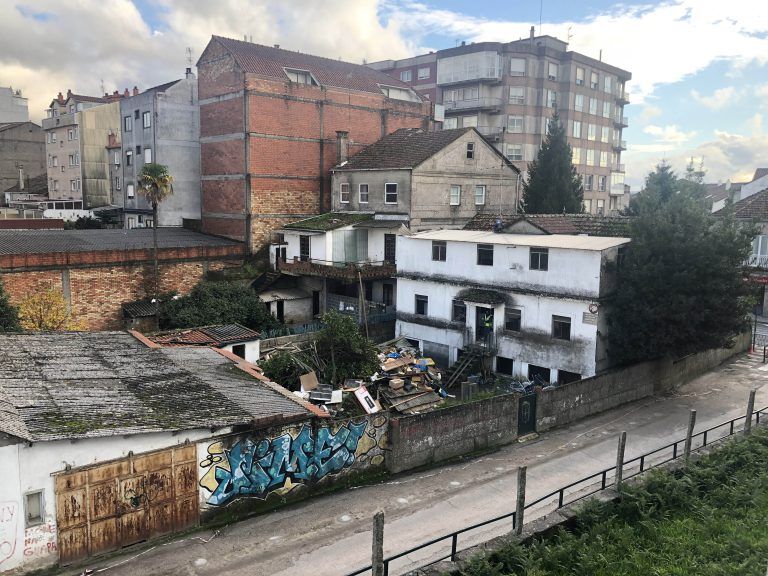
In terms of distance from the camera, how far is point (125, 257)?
35312mm

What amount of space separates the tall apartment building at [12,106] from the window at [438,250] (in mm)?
78842

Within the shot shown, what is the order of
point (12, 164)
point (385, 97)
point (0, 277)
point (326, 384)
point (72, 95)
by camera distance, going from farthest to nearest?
point (12, 164) → point (72, 95) → point (385, 97) → point (0, 277) → point (326, 384)

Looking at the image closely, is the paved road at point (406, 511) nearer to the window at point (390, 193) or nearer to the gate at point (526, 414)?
the gate at point (526, 414)

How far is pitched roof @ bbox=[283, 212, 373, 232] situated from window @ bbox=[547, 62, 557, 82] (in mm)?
34697

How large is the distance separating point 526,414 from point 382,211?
66.1ft

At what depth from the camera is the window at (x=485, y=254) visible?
3025 centimetres

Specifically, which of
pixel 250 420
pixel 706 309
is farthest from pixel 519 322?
pixel 250 420

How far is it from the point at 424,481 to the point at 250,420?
6.60 m

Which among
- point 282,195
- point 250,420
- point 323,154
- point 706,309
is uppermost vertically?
point 323,154

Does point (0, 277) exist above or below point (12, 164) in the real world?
below

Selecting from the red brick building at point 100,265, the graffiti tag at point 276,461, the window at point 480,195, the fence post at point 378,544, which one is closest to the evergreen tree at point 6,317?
the red brick building at point 100,265

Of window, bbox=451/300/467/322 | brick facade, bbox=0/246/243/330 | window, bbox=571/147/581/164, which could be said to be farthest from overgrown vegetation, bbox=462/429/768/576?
window, bbox=571/147/581/164

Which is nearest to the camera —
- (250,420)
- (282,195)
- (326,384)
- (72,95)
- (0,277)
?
(250,420)

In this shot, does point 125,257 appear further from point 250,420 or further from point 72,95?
point 72,95
